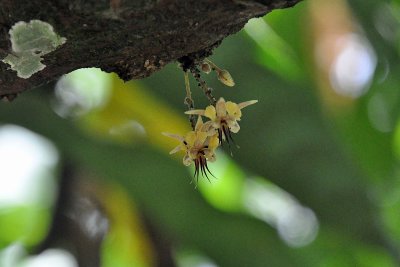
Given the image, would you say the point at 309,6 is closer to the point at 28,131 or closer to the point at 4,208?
the point at 28,131

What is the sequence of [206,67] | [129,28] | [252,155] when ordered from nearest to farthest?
[129,28]
[206,67]
[252,155]

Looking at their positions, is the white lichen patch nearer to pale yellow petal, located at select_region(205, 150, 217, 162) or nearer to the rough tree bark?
the rough tree bark

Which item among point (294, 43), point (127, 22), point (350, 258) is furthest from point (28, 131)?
point (127, 22)

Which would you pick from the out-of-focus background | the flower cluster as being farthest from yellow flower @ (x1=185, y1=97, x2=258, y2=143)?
the out-of-focus background

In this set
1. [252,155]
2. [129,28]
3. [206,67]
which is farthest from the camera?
[252,155]

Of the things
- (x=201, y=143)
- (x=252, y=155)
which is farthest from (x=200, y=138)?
(x=252, y=155)

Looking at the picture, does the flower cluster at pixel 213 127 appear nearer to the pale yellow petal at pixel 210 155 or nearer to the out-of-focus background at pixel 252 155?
the pale yellow petal at pixel 210 155

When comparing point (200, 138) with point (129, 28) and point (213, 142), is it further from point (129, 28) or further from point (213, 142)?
point (129, 28)
